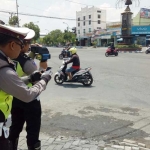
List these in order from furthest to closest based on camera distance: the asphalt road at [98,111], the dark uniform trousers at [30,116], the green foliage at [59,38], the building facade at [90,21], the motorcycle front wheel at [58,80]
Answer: the building facade at [90,21] → the green foliage at [59,38] → the motorcycle front wheel at [58,80] → the asphalt road at [98,111] → the dark uniform trousers at [30,116]

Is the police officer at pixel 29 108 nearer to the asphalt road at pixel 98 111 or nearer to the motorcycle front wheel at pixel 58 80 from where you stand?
the asphalt road at pixel 98 111

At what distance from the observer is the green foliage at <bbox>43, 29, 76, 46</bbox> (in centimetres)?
6800

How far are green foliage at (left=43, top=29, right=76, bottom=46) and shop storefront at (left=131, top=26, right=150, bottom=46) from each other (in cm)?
2564

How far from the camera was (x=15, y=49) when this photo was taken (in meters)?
1.80

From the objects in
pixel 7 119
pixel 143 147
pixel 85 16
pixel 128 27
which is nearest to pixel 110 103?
pixel 143 147

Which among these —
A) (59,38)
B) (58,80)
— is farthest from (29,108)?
(59,38)

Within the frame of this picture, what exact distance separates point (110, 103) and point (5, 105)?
164 inches

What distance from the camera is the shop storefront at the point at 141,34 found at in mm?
45281

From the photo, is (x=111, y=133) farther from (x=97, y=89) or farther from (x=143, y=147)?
(x=97, y=89)

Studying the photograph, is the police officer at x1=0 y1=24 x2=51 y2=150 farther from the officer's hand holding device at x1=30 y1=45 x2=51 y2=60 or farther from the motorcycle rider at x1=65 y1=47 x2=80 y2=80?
the motorcycle rider at x1=65 y1=47 x2=80 y2=80

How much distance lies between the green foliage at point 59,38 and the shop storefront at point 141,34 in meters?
25.6

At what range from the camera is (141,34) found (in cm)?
4600

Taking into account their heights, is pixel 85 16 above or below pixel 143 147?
above

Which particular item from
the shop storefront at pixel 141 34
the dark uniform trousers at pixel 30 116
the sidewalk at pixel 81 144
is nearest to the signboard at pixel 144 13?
the shop storefront at pixel 141 34
